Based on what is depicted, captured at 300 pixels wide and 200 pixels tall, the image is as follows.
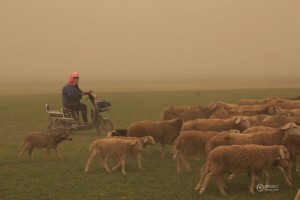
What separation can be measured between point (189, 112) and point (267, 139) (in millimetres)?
7993

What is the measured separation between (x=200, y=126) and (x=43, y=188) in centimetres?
596

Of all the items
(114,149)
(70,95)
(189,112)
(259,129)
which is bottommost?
(114,149)

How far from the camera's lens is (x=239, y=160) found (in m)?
10.1

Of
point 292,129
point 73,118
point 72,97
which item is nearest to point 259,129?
point 292,129

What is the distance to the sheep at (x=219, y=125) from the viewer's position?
14255 mm

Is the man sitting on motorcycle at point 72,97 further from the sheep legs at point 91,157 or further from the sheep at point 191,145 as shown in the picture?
the sheep at point 191,145

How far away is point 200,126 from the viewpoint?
14.6m

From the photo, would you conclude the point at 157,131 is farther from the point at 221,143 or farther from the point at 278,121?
the point at 278,121

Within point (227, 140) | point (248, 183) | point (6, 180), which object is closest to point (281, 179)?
point (248, 183)

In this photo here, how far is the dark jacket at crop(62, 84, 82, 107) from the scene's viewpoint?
1897 centimetres

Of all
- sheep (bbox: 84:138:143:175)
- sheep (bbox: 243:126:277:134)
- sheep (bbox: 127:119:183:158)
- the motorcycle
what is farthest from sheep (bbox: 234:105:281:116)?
the motorcycle

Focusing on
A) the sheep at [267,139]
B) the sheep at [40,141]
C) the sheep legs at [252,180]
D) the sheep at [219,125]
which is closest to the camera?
the sheep legs at [252,180]

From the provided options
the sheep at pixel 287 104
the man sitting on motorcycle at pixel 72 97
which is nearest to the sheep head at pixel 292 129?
the sheep at pixel 287 104

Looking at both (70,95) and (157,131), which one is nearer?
(157,131)
